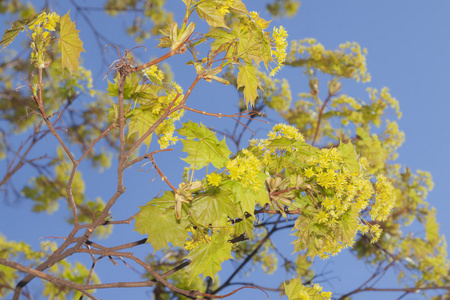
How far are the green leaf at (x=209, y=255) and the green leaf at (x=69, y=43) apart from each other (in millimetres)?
532

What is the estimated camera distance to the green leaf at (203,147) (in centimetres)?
79

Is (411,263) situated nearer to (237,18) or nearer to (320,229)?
(320,229)

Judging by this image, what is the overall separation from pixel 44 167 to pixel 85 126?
2.73 ft

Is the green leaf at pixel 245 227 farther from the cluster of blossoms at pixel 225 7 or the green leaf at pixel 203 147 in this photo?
the cluster of blossoms at pixel 225 7

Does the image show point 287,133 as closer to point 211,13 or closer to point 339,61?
point 211,13

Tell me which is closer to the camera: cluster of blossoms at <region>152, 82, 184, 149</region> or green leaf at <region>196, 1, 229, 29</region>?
green leaf at <region>196, 1, 229, 29</region>

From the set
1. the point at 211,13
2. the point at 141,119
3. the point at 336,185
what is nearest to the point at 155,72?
the point at 141,119

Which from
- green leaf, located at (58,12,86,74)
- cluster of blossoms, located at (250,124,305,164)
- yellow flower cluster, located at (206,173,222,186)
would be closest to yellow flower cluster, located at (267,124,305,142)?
cluster of blossoms, located at (250,124,305,164)

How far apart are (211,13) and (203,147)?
10.9 inches

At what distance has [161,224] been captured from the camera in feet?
2.53

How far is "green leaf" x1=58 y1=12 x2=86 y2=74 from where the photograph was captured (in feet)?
2.85

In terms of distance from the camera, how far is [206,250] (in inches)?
29.6

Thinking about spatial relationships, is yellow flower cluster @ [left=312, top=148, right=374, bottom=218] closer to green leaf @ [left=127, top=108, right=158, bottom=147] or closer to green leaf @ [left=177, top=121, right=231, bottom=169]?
green leaf @ [left=177, top=121, right=231, bottom=169]

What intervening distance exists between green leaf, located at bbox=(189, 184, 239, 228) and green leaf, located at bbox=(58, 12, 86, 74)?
18.5 inches
